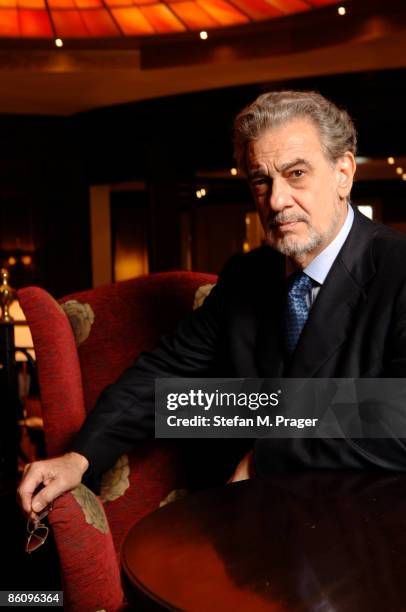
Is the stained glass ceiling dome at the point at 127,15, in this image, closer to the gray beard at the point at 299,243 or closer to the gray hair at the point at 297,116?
the gray hair at the point at 297,116

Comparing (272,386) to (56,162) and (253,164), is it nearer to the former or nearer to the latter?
(253,164)

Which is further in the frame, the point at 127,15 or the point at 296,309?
the point at 127,15

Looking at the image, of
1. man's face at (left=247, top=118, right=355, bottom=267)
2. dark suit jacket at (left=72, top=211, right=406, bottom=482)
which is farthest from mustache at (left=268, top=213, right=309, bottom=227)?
dark suit jacket at (left=72, top=211, right=406, bottom=482)

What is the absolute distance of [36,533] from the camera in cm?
164

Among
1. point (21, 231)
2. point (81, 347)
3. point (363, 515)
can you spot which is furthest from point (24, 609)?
point (21, 231)

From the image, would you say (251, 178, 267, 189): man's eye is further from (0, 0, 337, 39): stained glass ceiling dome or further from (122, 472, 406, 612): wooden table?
(0, 0, 337, 39): stained glass ceiling dome

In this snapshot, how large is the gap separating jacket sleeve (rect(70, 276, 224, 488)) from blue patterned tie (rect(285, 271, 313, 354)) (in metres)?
0.24

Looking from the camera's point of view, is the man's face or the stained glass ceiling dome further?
the stained glass ceiling dome

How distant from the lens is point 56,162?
9.86 m

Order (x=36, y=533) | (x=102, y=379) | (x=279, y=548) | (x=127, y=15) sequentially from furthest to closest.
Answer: (x=127, y=15)
(x=102, y=379)
(x=36, y=533)
(x=279, y=548)

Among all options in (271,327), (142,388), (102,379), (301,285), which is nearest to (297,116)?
(301,285)

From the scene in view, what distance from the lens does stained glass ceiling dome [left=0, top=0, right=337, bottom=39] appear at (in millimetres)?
3326

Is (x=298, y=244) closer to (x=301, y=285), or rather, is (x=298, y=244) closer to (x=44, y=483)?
(x=301, y=285)

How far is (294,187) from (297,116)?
158mm
